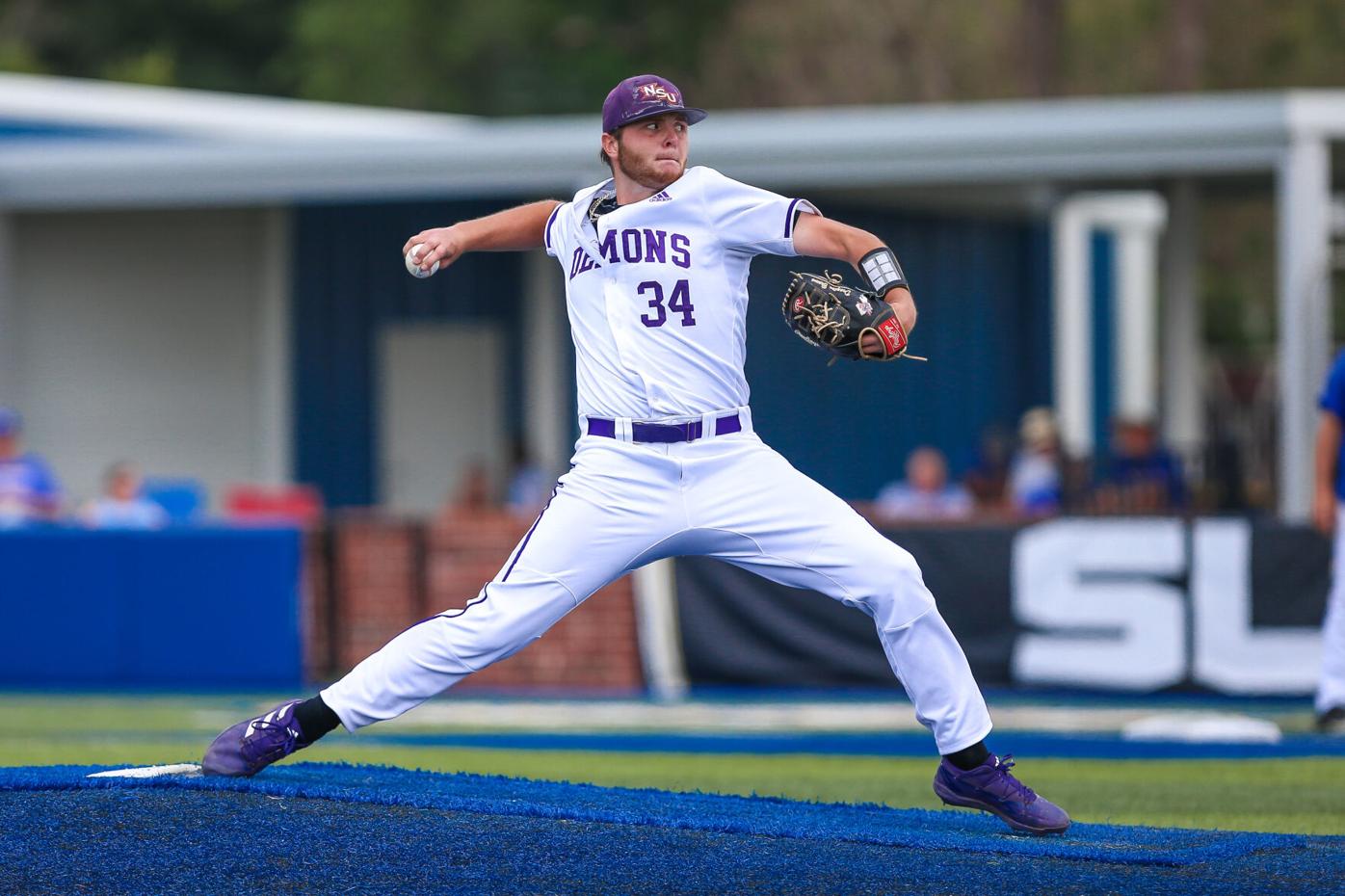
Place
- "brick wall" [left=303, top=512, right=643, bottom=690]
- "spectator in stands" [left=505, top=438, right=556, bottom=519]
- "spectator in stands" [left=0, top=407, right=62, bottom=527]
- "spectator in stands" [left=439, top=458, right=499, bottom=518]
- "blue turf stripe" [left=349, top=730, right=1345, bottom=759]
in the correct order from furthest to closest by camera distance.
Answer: "spectator in stands" [left=439, top=458, right=499, bottom=518] < "spectator in stands" [left=505, top=438, right=556, bottom=519] < "spectator in stands" [left=0, top=407, right=62, bottom=527] < "brick wall" [left=303, top=512, right=643, bottom=690] < "blue turf stripe" [left=349, top=730, right=1345, bottom=759]

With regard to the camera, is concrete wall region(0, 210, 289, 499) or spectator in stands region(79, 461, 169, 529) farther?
concrete wall region(0, 210, 289, 499)

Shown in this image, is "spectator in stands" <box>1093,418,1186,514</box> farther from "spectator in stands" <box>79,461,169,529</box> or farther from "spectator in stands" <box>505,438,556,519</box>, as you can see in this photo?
"spectator in stands" <box>79,461,169,529</box>

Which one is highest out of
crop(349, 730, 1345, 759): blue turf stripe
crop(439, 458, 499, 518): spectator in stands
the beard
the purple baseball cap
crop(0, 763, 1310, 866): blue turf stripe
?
the purple baseball cap

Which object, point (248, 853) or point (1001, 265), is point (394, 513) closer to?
point (1001, 265)

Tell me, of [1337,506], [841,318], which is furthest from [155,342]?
[841,318]

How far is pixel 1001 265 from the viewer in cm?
2150

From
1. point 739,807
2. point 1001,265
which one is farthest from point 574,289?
point 1001,265

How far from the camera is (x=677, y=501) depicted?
5742 mm

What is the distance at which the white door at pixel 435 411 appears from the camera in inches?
779

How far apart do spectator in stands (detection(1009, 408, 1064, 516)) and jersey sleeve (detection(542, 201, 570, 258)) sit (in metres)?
10.2

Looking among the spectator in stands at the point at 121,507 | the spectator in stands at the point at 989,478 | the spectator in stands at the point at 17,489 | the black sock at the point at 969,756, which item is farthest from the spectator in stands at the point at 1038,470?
the black sock at the point at 969,756

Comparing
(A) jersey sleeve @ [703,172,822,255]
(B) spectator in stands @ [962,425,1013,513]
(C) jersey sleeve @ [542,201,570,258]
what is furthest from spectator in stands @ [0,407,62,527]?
(A) jersey sleeve @ [703,172,822,255]

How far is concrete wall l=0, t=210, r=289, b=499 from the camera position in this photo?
779 inches

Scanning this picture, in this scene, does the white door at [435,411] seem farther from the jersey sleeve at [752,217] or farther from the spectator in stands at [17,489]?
the jersey sleeve at [752,217]
